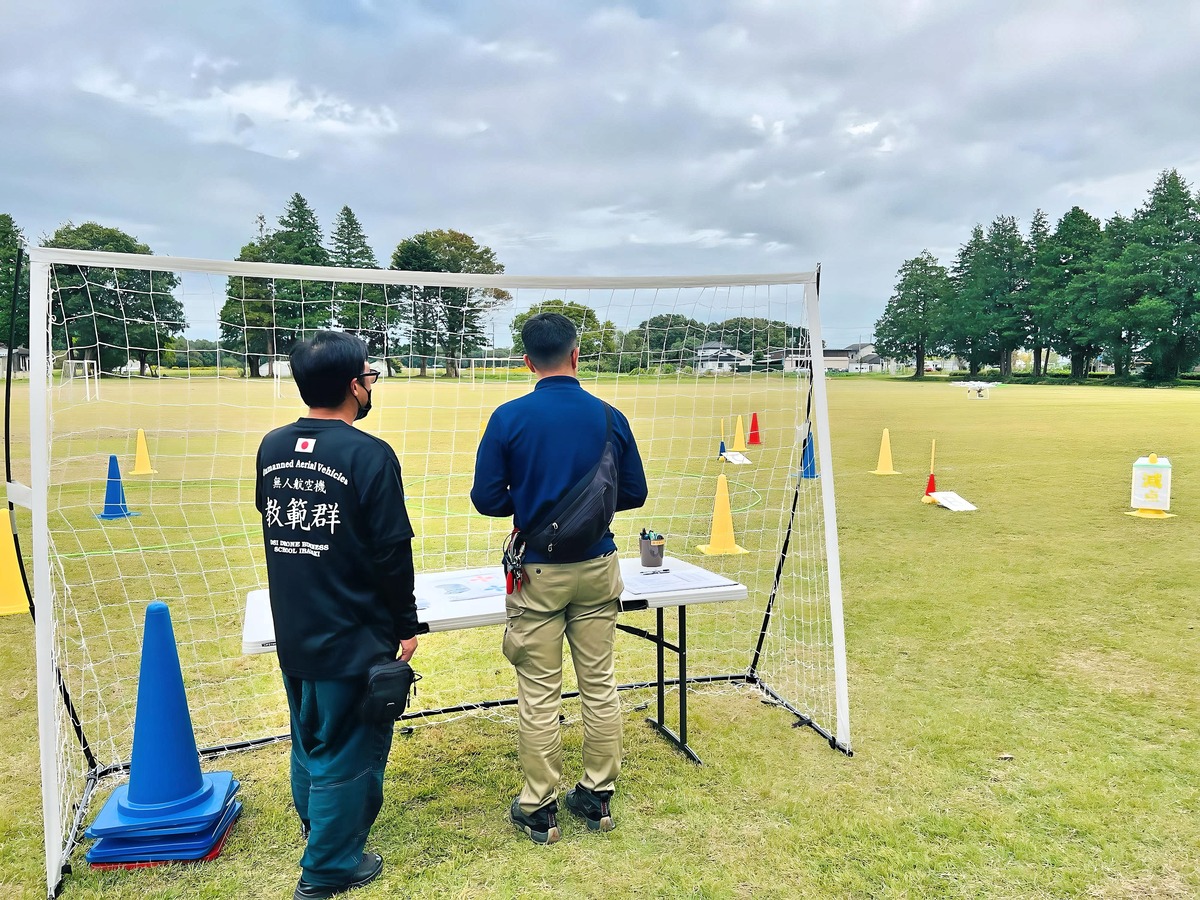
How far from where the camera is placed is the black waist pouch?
2359 mm

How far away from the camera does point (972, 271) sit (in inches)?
2842

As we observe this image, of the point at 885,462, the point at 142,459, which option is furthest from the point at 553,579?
the point at 142,459

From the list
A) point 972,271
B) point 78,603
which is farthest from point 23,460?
point 972,271

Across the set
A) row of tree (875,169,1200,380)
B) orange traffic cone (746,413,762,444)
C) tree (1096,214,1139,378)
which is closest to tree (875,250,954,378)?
row of tree (875,169,1200,380)

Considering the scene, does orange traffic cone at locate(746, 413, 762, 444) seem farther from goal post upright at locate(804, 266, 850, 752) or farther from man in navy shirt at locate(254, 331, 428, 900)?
man in navy shirt at locate(254, 331, 428, 900)

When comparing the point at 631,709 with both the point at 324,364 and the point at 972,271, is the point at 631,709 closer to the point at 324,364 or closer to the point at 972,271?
the point at 324,364

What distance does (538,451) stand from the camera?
278 centimetres

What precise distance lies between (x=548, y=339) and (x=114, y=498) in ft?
27.2

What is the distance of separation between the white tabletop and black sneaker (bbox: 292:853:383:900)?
83 cm

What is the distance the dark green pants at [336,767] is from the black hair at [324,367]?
929 mm

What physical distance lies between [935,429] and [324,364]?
20645 mm

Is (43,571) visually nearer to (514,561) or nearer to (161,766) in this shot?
(161,766)

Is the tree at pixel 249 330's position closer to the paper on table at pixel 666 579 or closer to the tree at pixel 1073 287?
the paper on table at pixel 666 579

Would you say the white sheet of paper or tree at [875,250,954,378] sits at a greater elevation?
tree at [875,250,954,378]
